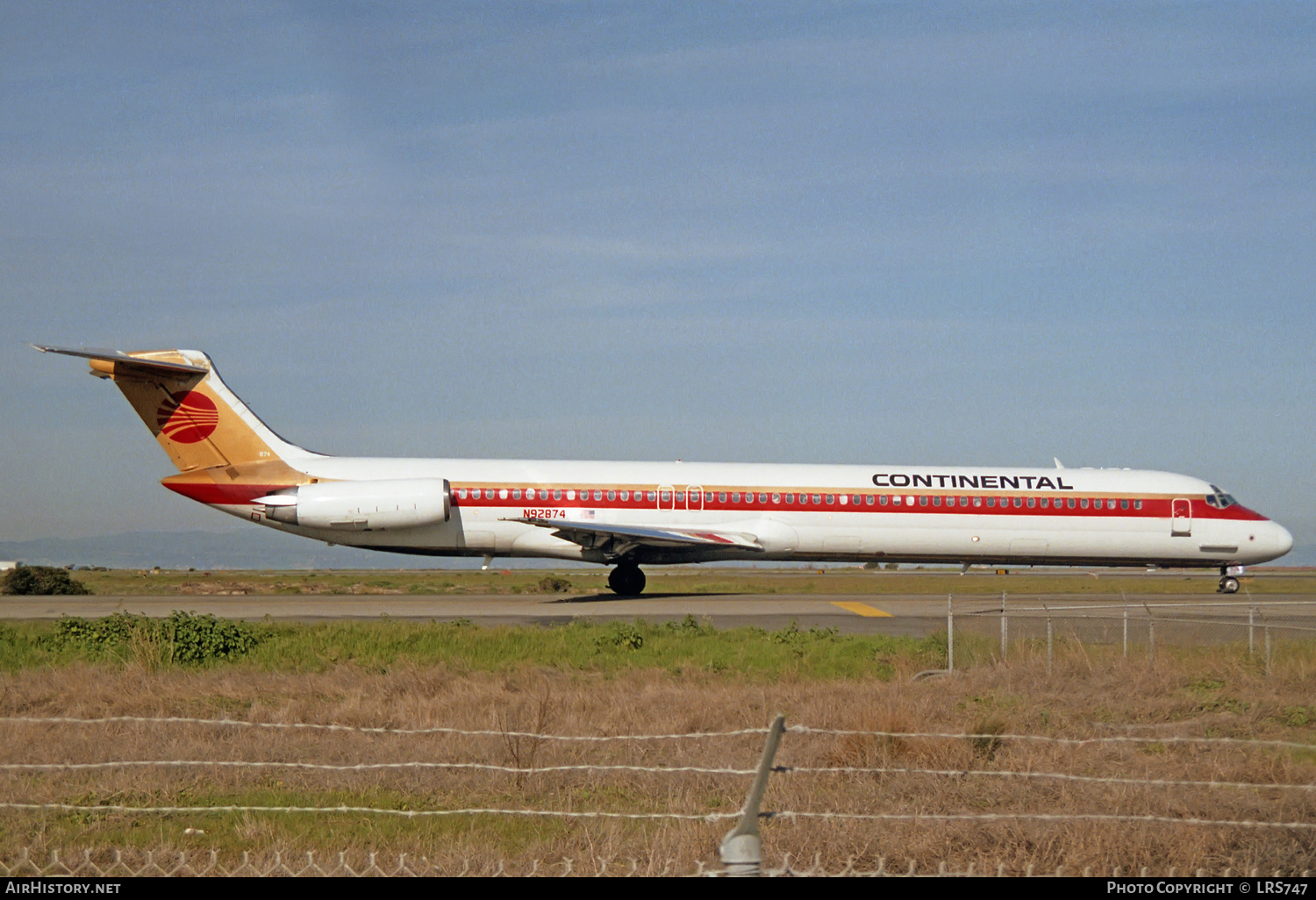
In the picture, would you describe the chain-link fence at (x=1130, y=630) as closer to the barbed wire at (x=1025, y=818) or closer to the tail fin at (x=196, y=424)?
the barbed wire at (x=1025, y=818)

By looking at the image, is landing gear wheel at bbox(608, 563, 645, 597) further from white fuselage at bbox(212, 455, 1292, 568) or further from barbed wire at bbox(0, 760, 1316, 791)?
barbed wire at bbox(0, 760, 1316, 791)

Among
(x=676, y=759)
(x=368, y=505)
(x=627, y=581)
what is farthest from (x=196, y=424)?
(x=676, y=759)

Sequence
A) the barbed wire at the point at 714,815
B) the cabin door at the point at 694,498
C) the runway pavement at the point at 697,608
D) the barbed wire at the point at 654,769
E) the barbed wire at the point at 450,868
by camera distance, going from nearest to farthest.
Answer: the barbed wire at the point at 450,868 < the barbed wire at the point at 714,815 < the barbed wire at the point at 654,769 < the runway pavement at the point at 697,608 < the cabin door at the point at 694,498

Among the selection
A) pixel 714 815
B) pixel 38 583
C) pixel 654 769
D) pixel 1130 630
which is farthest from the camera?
pixel 38 583

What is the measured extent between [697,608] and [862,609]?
3812 mm

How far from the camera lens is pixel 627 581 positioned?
3206 cm

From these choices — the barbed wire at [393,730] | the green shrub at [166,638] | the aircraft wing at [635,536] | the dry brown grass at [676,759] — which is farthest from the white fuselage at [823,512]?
the barbed wire at [393,730]

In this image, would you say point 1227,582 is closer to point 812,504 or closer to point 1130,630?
point 812,504

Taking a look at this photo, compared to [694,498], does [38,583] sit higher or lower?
lower

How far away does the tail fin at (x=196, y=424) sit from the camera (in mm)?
30562

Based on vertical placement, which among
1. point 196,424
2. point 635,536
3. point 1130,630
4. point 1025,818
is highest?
point 196,424

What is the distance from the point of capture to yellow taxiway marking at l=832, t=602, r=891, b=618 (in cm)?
2548

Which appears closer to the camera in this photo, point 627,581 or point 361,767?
point 361,767

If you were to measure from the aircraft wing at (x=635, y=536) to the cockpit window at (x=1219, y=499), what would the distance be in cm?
1283
